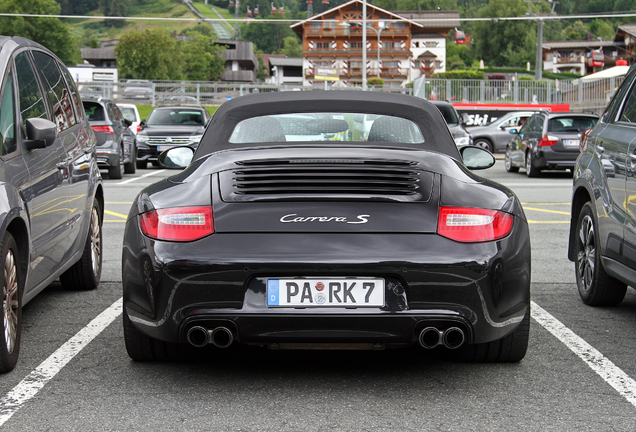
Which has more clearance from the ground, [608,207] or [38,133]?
[38,133]

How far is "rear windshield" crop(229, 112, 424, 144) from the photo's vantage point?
471cm

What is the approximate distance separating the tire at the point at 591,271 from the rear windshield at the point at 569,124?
13678 millimetres

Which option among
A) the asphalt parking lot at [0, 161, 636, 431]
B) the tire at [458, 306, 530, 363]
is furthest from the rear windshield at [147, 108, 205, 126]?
the tire at [458, 306, 530, 363]

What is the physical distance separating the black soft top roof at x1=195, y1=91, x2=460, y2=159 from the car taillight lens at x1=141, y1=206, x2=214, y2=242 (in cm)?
79

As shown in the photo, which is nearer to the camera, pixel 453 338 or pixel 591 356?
pixel 453 338

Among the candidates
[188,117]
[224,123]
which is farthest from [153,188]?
[188,117]

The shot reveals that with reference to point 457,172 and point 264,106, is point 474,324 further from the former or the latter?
point 264,106

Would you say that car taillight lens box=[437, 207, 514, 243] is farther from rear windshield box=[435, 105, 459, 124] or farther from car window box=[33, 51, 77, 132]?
rear windshield box=[435, 105, 459, 124]

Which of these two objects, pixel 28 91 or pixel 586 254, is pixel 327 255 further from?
pixel 586 254

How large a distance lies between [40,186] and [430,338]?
2439 millimetres

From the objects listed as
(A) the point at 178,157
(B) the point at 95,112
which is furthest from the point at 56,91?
(B) the point at 95,112

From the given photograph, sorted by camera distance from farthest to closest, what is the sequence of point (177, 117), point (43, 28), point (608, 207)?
1. point (43, 28)
2. point (177, 117)
3. point (608, 207)

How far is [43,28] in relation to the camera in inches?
3693

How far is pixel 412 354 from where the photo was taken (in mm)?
4660
